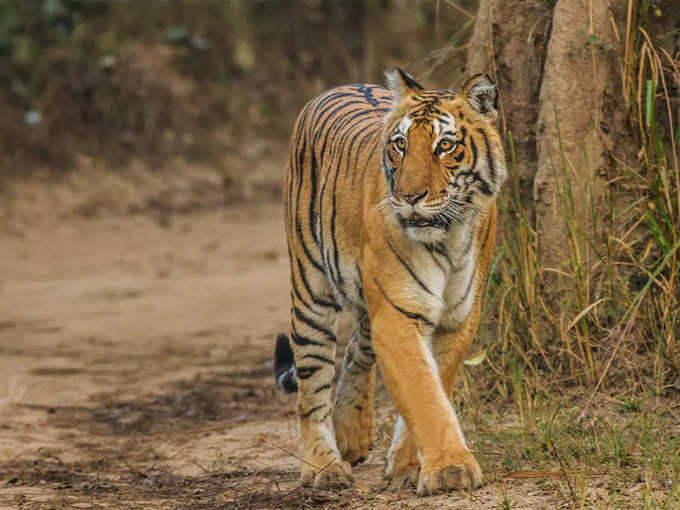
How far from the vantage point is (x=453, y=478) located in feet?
11.8

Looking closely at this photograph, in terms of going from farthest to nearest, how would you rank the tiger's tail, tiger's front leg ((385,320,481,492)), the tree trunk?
the tree trunk → the tiger's tail → tiger's front leg ((385,320,481,492))

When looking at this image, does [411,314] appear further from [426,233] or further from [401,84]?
[401,84]

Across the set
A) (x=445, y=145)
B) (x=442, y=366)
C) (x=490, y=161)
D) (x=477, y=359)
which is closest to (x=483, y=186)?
(x=490, y=161)

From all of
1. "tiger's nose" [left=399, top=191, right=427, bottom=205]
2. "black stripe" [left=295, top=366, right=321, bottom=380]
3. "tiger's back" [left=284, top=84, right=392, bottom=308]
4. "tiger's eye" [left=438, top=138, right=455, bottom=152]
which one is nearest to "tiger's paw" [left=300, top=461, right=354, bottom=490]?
"black stripe" [left=295, top=366, right=321, bottom=380]

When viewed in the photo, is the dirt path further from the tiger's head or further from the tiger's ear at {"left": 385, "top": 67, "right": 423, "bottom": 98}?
the tiger's ear at {"left": 385, "top": 67, "right": 423, "bottom": 98}

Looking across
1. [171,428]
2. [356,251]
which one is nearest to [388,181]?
[356,251]

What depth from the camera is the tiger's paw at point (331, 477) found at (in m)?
4.16

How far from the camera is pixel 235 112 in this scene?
1452cm

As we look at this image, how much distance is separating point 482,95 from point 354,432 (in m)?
1.47

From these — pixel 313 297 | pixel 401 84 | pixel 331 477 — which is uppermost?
pixel 401 84

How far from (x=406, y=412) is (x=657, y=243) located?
157 cm

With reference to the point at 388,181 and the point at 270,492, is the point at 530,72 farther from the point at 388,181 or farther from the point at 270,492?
the point at 270,492

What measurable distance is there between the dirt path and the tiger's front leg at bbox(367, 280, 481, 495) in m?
0.08

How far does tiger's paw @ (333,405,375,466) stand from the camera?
462cm
